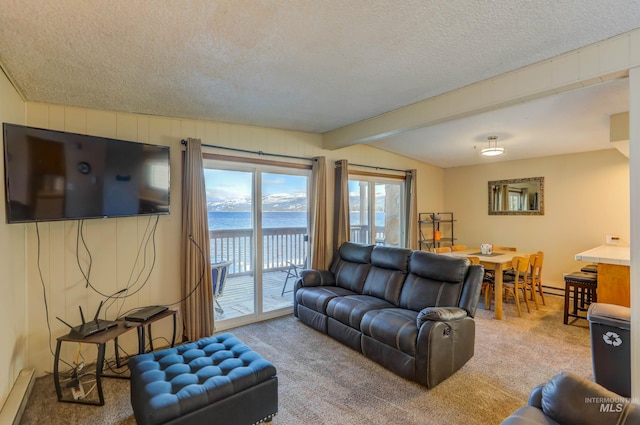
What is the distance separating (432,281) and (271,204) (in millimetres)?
2226

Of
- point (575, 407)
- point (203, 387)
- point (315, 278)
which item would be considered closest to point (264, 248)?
point (315, 278)

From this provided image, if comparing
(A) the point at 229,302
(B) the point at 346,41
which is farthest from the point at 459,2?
(A) the point at 229,302

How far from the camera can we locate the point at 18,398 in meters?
2.20

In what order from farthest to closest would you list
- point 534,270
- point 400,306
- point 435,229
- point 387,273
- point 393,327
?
1. point 435,229
2. point 534,270
3. point 387,273
4. point 400,306
5. point 393,327

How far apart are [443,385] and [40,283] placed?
11.7 ft

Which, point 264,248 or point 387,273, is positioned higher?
point 264,248

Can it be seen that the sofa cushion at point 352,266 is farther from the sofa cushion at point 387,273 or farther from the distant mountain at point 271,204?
the distant mountain at point 271,204

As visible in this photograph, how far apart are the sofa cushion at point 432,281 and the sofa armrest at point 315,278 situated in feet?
3.63

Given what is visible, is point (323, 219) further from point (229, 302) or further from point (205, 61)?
point (205, 61)

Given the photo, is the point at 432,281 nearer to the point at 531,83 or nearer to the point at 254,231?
the point at 531,83

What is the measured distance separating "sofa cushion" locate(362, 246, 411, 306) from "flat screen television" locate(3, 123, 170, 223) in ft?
7.97

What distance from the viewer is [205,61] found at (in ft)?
7.19

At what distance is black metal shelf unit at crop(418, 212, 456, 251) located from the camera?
6156mm

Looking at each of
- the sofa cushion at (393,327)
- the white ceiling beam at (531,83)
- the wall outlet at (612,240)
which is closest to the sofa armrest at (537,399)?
the sofa cushion at (393,327)
